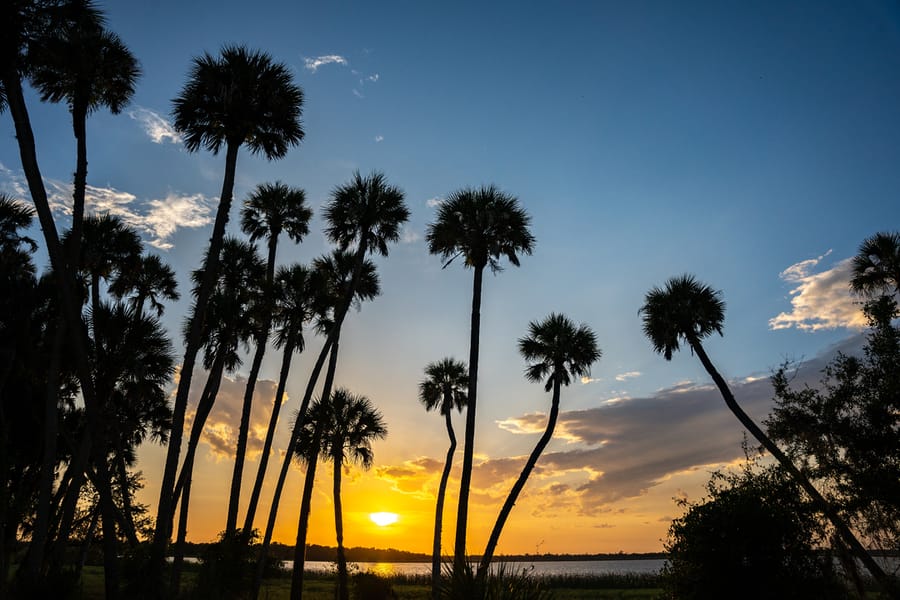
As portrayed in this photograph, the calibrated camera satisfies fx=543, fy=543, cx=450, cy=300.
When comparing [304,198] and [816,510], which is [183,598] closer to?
[304,198]

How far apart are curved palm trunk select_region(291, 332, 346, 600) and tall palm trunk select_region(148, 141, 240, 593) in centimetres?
1144

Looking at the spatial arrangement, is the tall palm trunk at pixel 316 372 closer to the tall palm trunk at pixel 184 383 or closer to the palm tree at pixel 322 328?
the palm tree at pixel 322 328

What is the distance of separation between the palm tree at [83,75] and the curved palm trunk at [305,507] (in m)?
15.3

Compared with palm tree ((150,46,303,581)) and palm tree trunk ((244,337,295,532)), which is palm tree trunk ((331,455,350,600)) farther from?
palm tree ((150,46,303,581))

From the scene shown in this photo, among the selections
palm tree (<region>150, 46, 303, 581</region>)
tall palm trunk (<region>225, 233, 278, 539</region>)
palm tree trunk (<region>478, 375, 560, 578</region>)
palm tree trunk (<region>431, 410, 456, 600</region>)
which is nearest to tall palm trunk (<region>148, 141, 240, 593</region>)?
palm tree (<region>150, 46, 303, 581</region>)

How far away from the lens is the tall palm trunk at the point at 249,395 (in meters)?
25.4

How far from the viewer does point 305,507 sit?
94.2ft

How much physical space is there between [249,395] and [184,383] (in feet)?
37.1

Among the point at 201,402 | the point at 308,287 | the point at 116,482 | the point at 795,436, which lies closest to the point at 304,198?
the point at 308,287

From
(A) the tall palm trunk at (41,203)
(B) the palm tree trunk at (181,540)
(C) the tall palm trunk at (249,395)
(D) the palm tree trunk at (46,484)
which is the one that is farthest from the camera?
(C) the tall palm trunk at (249,395)

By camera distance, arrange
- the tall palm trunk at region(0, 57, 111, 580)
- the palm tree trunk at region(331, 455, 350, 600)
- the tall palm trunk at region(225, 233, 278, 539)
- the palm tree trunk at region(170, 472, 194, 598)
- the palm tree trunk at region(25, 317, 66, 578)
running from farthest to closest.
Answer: the palm tree trunk at region(331, 455, 350, 600) < the tall palm trunk at region(225, 233, 278, 539) < the palm tree trunk at region(170, 472, 194, 598) < the palm tree trunk at region(25, 317, 66, 578) < the tall palm trunk at region(0, 57, 111, 580)

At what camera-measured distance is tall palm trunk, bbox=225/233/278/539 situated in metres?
25.4

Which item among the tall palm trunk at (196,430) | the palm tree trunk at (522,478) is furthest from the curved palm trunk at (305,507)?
the palm tree trunk at (522,478)

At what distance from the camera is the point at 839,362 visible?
23.6m
